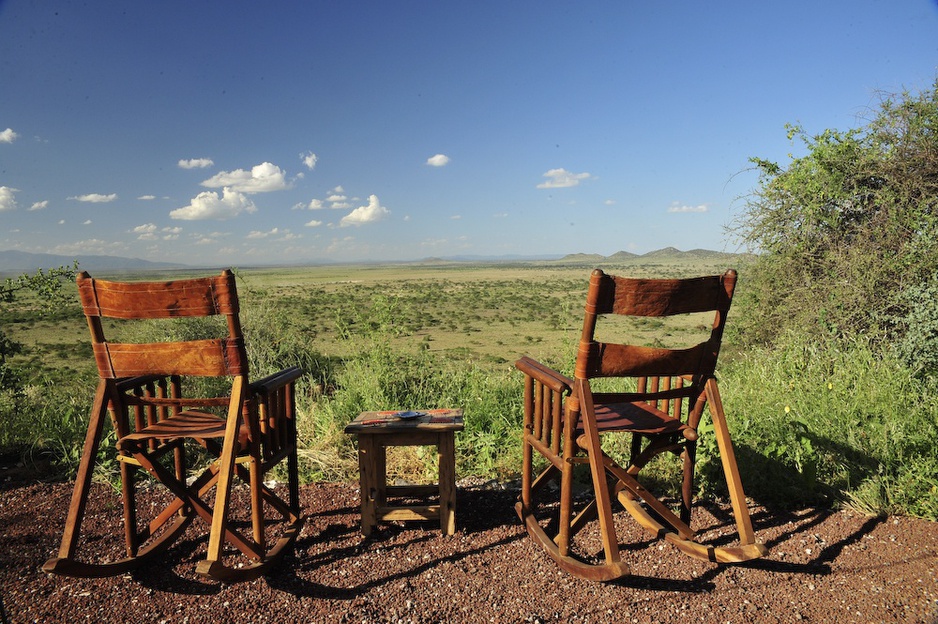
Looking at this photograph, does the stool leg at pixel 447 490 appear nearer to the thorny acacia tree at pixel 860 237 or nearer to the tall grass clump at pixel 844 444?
the tall grass clump at pixel 844 444

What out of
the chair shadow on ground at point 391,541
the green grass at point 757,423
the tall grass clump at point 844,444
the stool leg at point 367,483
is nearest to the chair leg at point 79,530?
the chair shadow on ground at point 391,541

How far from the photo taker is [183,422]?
3312mm

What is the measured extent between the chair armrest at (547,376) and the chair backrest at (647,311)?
194 mm

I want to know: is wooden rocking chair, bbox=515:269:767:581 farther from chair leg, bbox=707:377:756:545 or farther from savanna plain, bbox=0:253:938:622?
savanna plain, bbox=0:253:938:622

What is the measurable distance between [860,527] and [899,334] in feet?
14.0

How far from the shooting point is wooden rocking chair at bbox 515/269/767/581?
2.71 meters

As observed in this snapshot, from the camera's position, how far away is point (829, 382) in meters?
4.98

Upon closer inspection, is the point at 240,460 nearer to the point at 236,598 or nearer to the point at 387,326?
the point at 236,598

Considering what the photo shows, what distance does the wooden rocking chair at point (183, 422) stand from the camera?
271 centimetres

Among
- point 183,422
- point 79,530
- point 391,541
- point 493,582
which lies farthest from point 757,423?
point 79,530

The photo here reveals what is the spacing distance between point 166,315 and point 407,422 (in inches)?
59.6

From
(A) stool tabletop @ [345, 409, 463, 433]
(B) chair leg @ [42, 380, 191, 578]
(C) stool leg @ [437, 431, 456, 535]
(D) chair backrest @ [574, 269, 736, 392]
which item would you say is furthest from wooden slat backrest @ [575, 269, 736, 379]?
(B) chair leg @ [42, 380, 191, 578]

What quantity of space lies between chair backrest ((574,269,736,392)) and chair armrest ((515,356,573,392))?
19 centimetres

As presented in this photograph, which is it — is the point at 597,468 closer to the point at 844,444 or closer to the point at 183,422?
the point at 183,422
